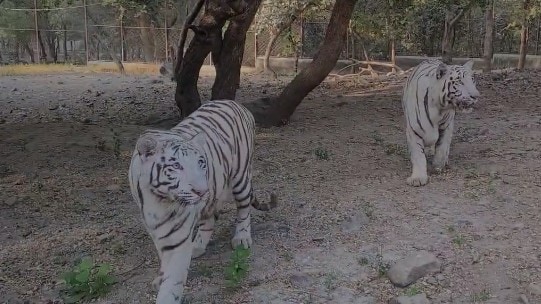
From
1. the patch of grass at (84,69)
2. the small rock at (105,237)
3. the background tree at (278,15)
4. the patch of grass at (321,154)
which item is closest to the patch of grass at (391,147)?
the patch of grass at (321,154)

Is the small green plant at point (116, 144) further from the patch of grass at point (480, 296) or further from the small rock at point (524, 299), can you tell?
the small rock at point (524, 299)

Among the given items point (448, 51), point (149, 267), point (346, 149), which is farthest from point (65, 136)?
point (448, 51)

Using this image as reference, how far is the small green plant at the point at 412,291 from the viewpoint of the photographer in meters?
3.40

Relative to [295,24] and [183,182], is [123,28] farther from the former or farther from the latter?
[183,182]

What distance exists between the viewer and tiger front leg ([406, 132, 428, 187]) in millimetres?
5180

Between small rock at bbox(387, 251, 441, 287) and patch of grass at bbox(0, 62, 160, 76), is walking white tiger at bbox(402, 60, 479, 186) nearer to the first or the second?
small rock at bbox(387, 251, 441, 287)

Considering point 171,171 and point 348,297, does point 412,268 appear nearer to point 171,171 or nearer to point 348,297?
point 348,297

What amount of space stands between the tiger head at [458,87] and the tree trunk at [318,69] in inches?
117

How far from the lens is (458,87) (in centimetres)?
503

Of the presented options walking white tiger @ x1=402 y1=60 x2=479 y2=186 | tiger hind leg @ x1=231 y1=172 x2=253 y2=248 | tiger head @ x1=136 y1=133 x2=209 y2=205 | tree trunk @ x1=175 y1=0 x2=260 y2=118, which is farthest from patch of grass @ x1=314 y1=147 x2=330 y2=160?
tiger head @ x1=136 y1=133 x2=209 y2=205

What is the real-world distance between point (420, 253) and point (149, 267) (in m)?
1.72

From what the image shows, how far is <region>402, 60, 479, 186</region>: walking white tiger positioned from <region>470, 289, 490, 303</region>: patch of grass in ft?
6.01

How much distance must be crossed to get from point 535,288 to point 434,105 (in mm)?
2217

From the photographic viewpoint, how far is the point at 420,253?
12.5 ft
